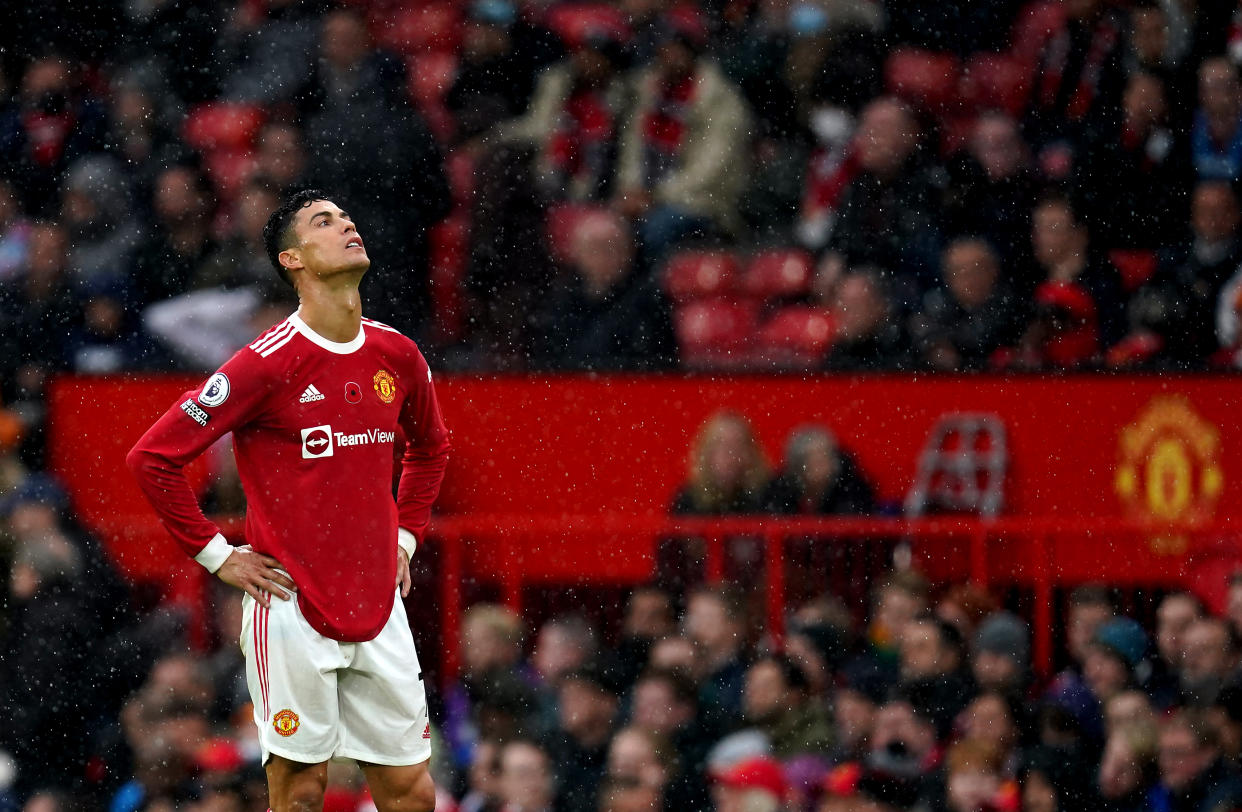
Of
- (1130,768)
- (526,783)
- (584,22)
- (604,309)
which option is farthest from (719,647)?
(584,22)

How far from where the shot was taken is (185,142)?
1332 cm

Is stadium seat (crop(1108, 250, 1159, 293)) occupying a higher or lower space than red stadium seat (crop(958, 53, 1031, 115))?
lower

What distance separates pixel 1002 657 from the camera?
8969 mm

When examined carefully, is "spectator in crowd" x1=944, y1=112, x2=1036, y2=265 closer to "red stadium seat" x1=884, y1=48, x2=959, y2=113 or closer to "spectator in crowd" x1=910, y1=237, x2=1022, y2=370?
"spectator in crowd" x1=910, y1=237, x2=1022, y2=370

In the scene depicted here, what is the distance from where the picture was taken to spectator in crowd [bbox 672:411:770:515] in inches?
391

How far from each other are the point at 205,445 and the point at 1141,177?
240 inches

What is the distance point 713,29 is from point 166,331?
371 centimetres

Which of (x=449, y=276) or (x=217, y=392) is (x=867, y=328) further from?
(x=217, y=392)

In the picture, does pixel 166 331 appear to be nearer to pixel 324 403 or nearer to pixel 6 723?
pixel 6 723

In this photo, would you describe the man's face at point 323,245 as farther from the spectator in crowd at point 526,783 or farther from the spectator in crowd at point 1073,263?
the spectator in crowd at point 1073,263

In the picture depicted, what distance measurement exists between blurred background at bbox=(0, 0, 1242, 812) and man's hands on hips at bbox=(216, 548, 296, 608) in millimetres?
2798

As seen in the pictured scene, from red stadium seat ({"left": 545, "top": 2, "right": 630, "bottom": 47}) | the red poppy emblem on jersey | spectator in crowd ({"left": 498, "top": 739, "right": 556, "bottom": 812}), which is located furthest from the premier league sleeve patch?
red stadium seat ({"left": 545, "top": 2, "right": 630, "bottom": 47})

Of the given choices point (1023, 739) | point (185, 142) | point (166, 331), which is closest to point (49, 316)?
point (166, 331)

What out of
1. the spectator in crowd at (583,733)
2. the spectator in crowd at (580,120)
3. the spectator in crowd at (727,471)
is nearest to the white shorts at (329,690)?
the spectator in crowd at (583,733)
